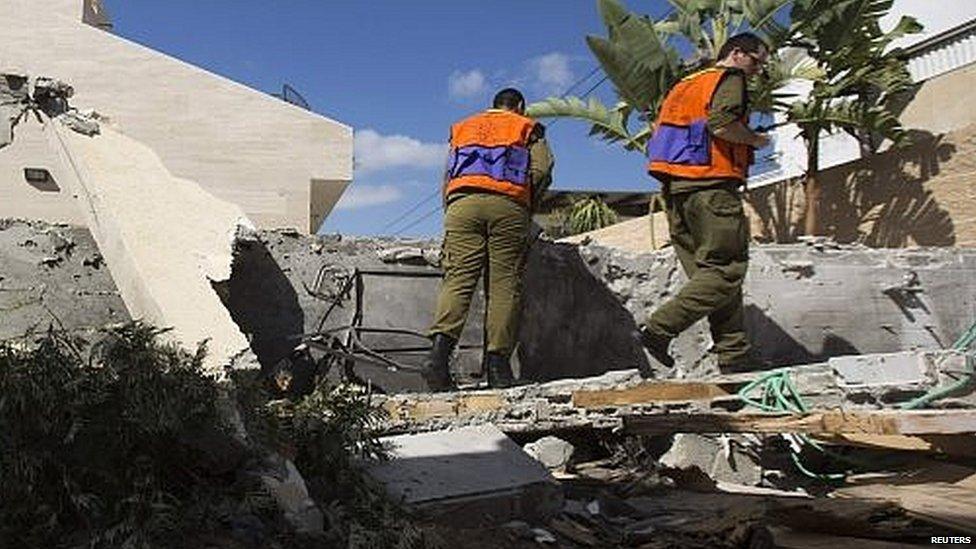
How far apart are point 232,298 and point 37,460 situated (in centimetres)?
236

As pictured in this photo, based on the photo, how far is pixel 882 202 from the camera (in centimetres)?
716

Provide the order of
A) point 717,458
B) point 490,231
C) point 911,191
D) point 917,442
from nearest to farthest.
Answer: point 917,442, point 717,458, point 490,231, point 911,191

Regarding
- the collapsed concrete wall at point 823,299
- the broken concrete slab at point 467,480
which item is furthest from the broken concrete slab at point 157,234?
A: the collapsed concrete wall at point 823,299

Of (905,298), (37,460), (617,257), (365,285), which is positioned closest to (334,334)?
(365,285)

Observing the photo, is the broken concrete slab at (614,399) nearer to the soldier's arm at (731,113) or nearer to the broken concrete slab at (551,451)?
the broken concrete slab at (551,451)

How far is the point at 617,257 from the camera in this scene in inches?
193

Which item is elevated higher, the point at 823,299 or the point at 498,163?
the point at 498,163

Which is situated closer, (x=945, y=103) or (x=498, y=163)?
(x=498, y=163)

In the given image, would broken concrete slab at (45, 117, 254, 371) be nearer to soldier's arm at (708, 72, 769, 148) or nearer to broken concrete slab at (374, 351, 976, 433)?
broken concrete slab at (374, 351, 976, 433)


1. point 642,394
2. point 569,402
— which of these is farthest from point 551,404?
point 642,394

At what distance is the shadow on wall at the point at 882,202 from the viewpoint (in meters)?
6.67

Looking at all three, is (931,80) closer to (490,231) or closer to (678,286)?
(678,286)

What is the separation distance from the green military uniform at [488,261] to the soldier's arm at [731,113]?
929mm

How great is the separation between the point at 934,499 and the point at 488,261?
2024 mm
